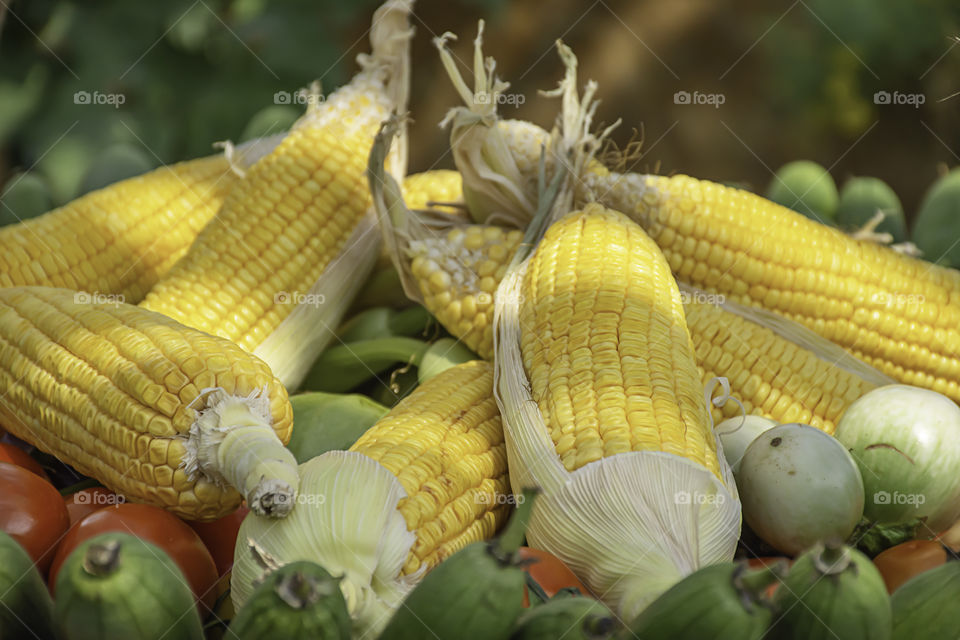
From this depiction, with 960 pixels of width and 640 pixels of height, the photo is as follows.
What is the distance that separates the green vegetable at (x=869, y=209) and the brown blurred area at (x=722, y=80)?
2024 mm

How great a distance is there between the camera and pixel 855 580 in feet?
2.57

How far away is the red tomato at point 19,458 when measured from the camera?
4.34 ft

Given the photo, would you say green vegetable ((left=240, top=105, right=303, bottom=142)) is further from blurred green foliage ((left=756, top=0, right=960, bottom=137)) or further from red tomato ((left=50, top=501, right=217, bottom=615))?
blurred green foliage ((left=756, top=0, right=960, bottom=137))

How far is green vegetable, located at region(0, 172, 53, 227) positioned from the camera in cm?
206

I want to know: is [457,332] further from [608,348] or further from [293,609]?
[293,609]

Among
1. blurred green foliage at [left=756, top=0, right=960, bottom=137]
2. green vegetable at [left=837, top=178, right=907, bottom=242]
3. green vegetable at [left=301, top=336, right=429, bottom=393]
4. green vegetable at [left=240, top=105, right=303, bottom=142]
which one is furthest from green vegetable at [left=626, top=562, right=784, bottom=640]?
blurred green foliage at [left=756, top=0, right=960, bottom=137]

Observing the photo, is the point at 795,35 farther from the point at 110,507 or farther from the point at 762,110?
the point at 110,507

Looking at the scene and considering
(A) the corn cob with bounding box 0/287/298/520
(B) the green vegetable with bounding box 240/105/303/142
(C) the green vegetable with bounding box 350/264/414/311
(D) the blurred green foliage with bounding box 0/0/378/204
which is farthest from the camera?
(D) the blurred green foliage with bounding box 0/0/378/204

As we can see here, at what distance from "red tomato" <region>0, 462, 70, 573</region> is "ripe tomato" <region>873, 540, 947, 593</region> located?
107cm

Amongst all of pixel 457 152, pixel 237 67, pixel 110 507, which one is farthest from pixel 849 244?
pixel 237 67

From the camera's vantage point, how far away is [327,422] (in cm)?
147

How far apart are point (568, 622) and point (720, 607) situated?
13cm

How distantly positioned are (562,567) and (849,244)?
95 cm

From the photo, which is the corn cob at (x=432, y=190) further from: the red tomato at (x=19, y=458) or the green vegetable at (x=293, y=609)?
the green vegetable at (x=293, y=609)
